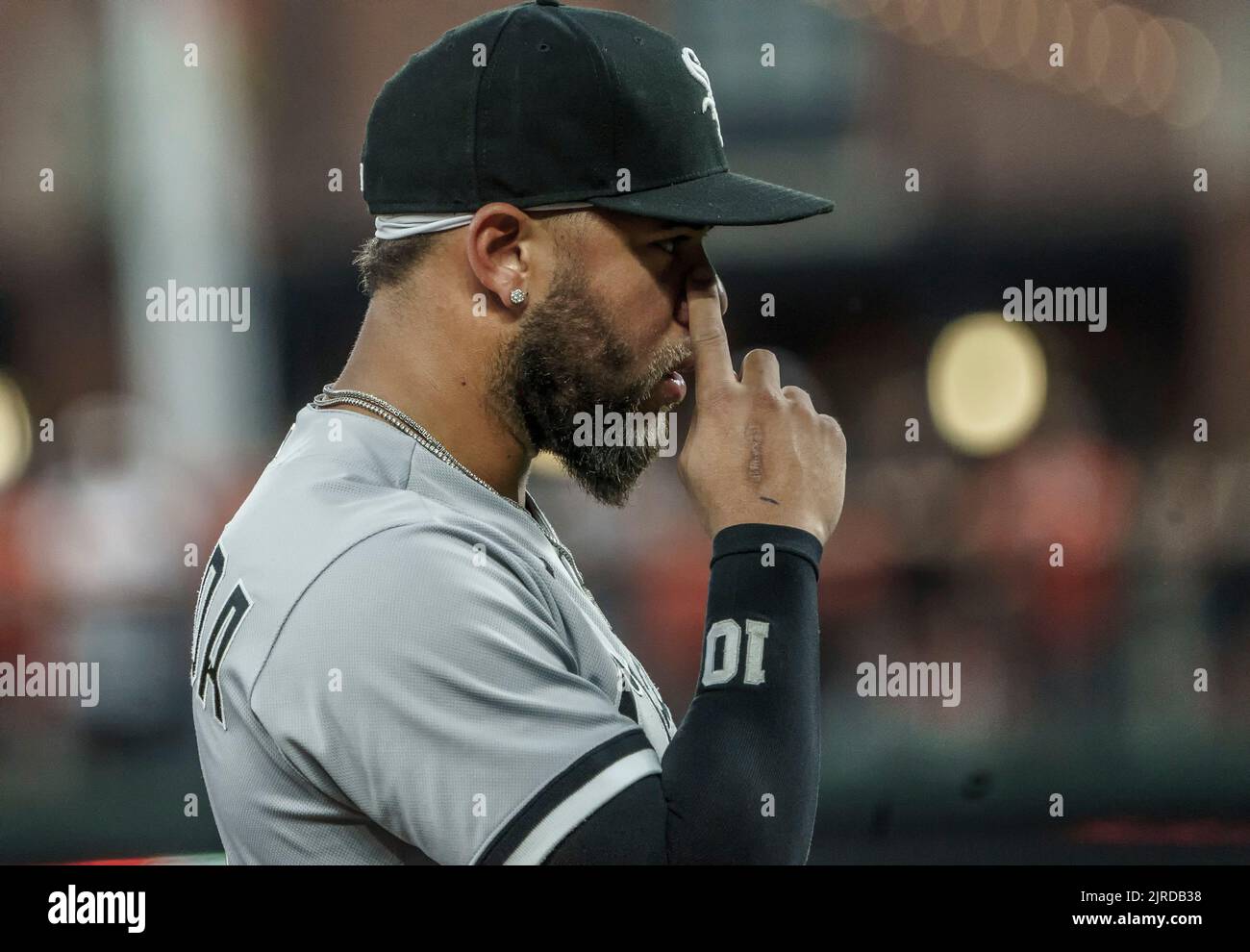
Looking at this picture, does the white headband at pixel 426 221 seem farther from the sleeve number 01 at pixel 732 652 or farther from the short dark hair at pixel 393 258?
the sleeve number 01 at pixel 732 652

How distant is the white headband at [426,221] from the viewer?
5.26 feet

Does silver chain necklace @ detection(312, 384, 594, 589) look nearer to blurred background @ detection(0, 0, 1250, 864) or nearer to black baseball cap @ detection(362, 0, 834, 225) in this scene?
black baseball cap @ detection(362, 0, 834, 225)

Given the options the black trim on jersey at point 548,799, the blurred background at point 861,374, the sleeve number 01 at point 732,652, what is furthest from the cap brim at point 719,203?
the blurred background at point 861,374

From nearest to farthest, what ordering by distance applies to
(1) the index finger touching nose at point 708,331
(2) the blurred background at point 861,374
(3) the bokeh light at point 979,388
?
(1) the index finger touching nose at point 708,331 → (2) the blurred background at point 861,374 → (3) the bokeh light at point 979,388

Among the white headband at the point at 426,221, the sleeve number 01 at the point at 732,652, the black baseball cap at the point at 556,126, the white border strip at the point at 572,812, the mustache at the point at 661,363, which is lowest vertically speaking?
the white border strip at the point at 572,812

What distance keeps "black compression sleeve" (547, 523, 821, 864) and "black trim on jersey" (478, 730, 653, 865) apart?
0.12 ft

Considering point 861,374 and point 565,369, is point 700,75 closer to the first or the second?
point 565,369

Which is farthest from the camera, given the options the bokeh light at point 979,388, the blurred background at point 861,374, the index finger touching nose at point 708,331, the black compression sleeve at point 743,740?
the bokeh light at point 979,388

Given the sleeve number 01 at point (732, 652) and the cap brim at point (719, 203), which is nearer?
the sleeve number 01 at point (732, 652)

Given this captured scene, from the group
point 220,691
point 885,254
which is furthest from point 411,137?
point 885,254

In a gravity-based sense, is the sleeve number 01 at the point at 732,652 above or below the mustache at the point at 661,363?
below

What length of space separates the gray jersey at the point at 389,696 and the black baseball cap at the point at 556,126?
42cm

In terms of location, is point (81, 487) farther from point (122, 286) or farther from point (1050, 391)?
point (1050, 391)

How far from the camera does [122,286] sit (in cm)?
694
